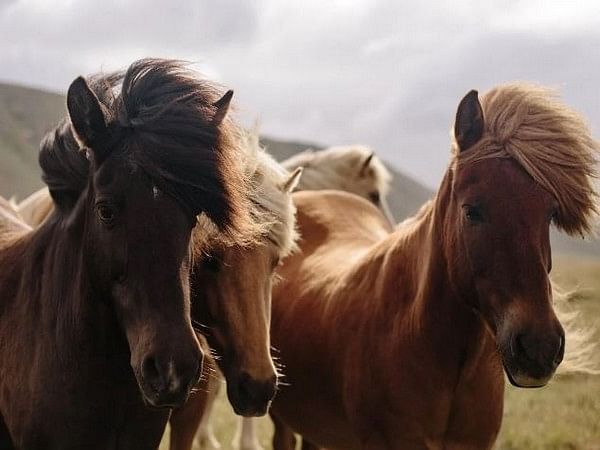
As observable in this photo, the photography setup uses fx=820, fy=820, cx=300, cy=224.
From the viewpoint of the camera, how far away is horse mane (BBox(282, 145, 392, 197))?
7668 mm

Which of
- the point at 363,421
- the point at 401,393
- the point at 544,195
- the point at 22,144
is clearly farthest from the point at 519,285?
the point at 22,144

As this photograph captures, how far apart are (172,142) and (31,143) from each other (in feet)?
349

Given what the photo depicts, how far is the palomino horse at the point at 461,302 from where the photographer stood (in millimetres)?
3361

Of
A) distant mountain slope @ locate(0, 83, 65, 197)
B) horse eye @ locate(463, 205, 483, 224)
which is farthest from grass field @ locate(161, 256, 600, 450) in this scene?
distant mountain slope @ locate(0, 83, 65, 197)

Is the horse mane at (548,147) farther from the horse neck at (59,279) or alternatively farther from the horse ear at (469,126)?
the horse neck at (59,279)

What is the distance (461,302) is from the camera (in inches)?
150

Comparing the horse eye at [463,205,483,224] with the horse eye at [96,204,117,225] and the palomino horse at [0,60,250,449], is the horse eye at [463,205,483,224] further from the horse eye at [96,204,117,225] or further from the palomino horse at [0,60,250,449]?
the horse eye at [96,204,117,225]

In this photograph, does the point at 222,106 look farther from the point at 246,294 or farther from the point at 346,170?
the point at 346,170

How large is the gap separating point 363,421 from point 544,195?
152 cm

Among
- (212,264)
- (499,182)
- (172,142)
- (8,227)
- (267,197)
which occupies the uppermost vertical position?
(172,142)

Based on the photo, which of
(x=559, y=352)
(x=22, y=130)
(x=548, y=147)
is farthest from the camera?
(x=22, y=130)

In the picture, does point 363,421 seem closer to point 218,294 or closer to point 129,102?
point 218,294

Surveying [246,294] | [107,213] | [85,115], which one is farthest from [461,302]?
[85,115]

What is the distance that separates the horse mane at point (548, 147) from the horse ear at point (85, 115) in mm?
1615
